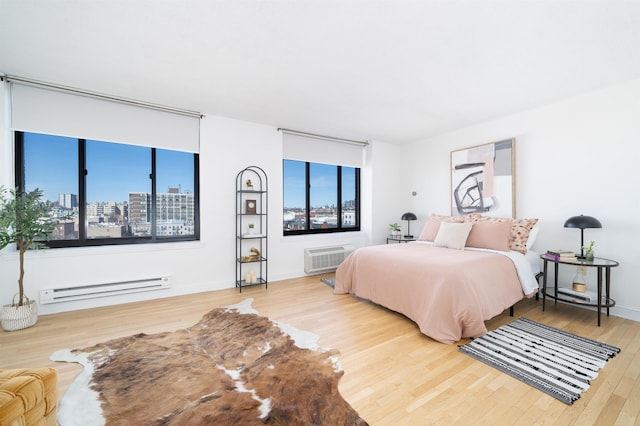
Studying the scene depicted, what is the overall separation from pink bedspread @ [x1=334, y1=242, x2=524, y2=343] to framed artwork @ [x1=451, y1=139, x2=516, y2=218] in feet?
3.91

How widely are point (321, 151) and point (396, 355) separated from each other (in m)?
3.47

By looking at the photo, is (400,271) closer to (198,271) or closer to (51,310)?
(198,271)

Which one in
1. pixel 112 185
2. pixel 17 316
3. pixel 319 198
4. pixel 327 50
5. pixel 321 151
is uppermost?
pixel 327 50

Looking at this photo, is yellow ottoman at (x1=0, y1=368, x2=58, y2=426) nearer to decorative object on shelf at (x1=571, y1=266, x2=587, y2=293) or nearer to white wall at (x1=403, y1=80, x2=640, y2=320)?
decorative object on shelf at (x1=571, y1=266, x2=587, y2=293)

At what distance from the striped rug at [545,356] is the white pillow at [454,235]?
1050 mm

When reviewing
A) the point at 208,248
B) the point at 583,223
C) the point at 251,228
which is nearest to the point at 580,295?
the point at 583,223

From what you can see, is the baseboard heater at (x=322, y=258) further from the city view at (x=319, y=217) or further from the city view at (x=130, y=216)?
the city view at (x=130, y=216)

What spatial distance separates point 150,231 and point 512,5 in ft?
14.0

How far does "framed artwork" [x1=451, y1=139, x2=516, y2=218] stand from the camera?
371 centimetres

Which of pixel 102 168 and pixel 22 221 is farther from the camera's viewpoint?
pixel 102 168

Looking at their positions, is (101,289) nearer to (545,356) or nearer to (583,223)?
(545,356)

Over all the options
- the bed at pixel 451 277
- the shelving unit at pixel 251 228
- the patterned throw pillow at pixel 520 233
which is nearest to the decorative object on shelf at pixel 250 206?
the shelving unit at pixel 251 228

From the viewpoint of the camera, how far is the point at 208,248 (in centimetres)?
381

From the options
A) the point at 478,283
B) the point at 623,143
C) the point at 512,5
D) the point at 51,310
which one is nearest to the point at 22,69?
the point at 51,310
